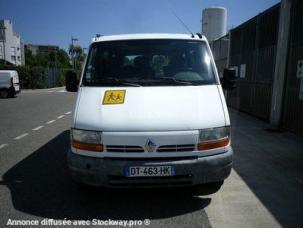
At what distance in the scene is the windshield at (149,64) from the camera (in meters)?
4.68

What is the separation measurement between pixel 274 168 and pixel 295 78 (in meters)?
3.90

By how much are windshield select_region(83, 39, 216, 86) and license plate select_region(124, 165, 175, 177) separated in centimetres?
133

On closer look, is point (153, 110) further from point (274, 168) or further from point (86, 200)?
point (274, 168)

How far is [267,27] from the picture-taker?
1115cm

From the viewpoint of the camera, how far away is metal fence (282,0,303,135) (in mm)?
8258

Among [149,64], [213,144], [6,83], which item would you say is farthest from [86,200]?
[6,83]

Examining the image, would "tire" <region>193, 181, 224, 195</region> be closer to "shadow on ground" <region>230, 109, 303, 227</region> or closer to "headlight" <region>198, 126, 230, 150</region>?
"shadow on ground" <region>230, 109, 303, 227</region>

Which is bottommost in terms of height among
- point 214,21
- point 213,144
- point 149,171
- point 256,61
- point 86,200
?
point 86,200

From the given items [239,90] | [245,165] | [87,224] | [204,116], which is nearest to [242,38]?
[239,90]

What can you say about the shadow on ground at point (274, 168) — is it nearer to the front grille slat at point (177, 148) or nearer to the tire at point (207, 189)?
the tire at point (207, 189)

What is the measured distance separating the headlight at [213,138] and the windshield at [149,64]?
0.94m

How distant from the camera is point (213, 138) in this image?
388cm

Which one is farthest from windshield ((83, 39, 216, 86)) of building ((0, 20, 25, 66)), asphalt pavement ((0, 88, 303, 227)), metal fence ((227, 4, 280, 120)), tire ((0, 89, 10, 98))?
building ((0, 20, 25, 66))

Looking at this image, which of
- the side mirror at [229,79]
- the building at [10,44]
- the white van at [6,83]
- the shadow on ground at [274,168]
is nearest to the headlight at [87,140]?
the shadow on ground at [274,168]
